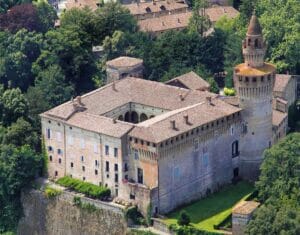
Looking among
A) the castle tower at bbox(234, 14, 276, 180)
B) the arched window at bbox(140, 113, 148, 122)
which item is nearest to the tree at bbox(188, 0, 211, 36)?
the arched window at bbox(140, 113, 148, 122)

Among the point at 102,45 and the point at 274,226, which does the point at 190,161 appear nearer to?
the point at 274,226

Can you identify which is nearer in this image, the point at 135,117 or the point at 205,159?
the point at 205,159

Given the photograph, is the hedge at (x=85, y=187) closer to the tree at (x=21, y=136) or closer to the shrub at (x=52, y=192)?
the shrub at (x=52, y=192)

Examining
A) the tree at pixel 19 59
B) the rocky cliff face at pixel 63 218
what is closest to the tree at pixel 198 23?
the tree at pixel 19 59

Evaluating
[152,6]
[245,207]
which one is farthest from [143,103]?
[152,6]

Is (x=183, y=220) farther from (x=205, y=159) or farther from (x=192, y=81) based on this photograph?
(x=192, y=81)

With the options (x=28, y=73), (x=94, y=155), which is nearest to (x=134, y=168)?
(x=94, y=155)
